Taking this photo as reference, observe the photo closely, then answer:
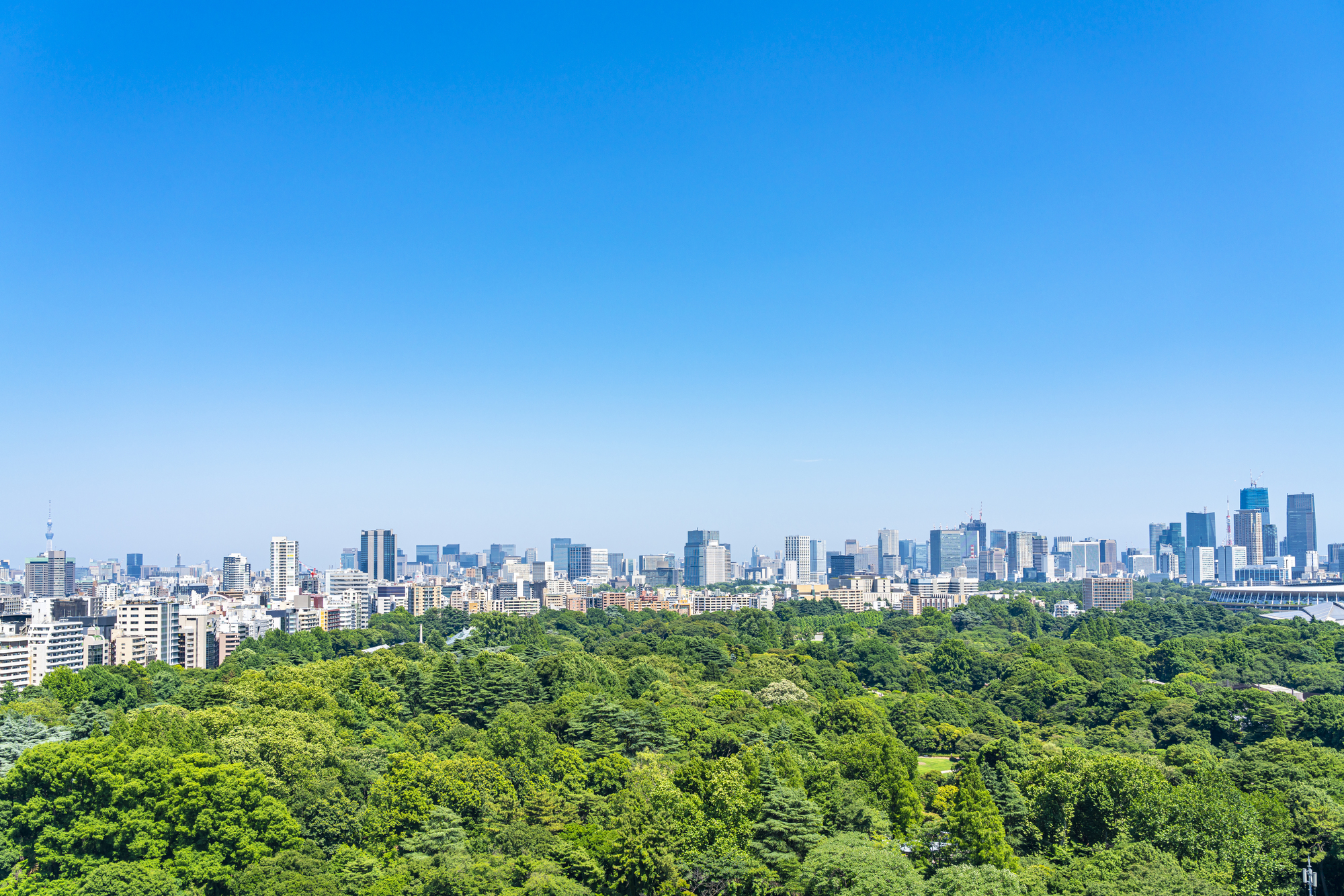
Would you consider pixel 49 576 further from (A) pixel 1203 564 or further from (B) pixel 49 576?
(A) pixel 1203 564

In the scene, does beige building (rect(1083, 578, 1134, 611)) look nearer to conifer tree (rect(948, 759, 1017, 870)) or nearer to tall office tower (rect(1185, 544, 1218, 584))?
tall office tower (rect(1185, 544, 1218, 584))

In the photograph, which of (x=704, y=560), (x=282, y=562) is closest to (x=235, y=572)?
(x=282, y=562)

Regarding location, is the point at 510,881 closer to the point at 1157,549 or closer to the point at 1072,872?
the point at 1072,872

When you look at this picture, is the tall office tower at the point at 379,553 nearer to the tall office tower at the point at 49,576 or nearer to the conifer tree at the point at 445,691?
the tall office tower at the point at 49,576

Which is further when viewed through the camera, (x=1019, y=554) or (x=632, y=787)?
(x=1019, y=554)

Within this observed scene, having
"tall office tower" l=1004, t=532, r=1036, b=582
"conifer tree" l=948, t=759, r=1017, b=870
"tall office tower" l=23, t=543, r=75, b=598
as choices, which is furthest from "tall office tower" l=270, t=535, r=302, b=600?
"tall office tower" l=1004, t=532, r=1036, b=582

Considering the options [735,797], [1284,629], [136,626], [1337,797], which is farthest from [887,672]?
[136,626]

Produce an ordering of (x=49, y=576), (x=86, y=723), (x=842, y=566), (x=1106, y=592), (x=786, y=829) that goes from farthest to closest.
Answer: (x=842, y=566), (x=49, y=576), (x=1106, y=592), (x=86, y=723), (x=786, y=829)
